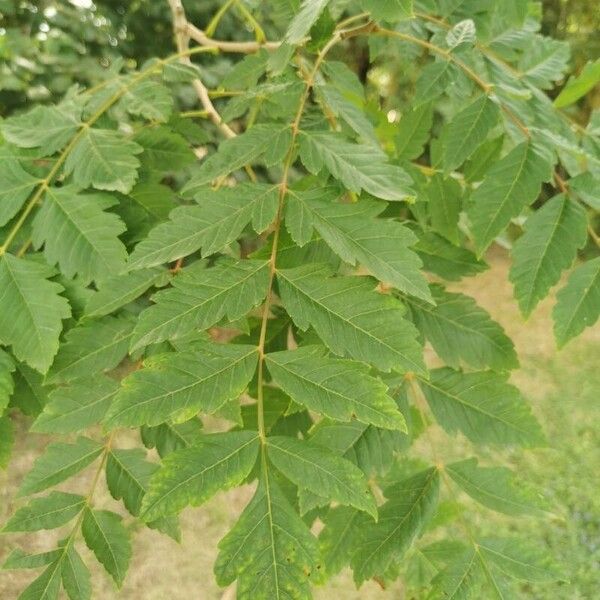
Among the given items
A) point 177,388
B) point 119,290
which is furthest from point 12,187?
point 177,388

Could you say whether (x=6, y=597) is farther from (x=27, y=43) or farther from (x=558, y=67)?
(x=558, y=67)

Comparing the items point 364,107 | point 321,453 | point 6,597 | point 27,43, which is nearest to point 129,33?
point 27,43

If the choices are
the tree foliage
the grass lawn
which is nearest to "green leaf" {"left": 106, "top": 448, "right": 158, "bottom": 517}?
the tree foliage

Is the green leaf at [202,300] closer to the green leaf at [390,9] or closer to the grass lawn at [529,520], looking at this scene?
the green leaf at [390,9]

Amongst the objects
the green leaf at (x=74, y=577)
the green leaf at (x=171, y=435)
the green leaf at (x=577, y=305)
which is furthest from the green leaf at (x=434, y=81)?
the green leaf at (x=74, y=577)

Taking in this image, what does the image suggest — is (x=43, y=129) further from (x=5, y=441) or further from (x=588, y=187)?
(x=588, y=187)

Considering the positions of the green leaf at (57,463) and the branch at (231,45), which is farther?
the branch at (231,45)
